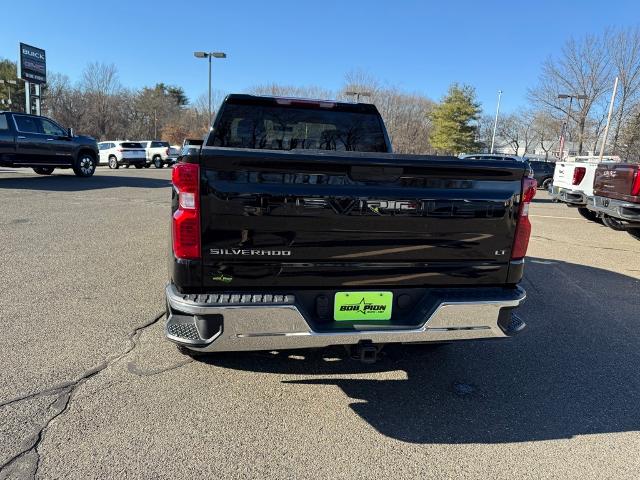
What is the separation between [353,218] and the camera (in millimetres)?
2506

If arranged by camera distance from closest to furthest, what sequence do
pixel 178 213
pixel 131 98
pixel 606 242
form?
pixel 178 213 < pixel 606 242 < pixel 131 98

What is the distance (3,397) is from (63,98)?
6675cm

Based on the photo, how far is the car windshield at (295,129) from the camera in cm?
433

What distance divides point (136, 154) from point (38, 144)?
55.3ft

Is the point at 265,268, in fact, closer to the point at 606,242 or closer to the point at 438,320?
the point at 438,320

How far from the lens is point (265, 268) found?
2.49 metres

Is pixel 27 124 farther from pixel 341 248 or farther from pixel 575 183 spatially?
pixel 575 183

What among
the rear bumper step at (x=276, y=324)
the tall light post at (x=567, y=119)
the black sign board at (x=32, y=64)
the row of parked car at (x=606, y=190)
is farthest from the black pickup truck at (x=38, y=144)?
the tall light post at (x=567, y=119)

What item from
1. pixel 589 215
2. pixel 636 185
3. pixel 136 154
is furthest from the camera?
pixel 136 154

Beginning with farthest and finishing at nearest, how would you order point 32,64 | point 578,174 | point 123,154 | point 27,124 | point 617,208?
point 123,154
point 32,64
point 27,124
point 578,174
point 617,208

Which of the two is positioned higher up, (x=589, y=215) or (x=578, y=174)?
(x=578, y=174)

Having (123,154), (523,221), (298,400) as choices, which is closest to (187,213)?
(298,400)

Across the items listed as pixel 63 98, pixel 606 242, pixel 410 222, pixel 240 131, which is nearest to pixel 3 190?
pixel 240 131

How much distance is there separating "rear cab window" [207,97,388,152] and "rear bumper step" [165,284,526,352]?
2193mm
